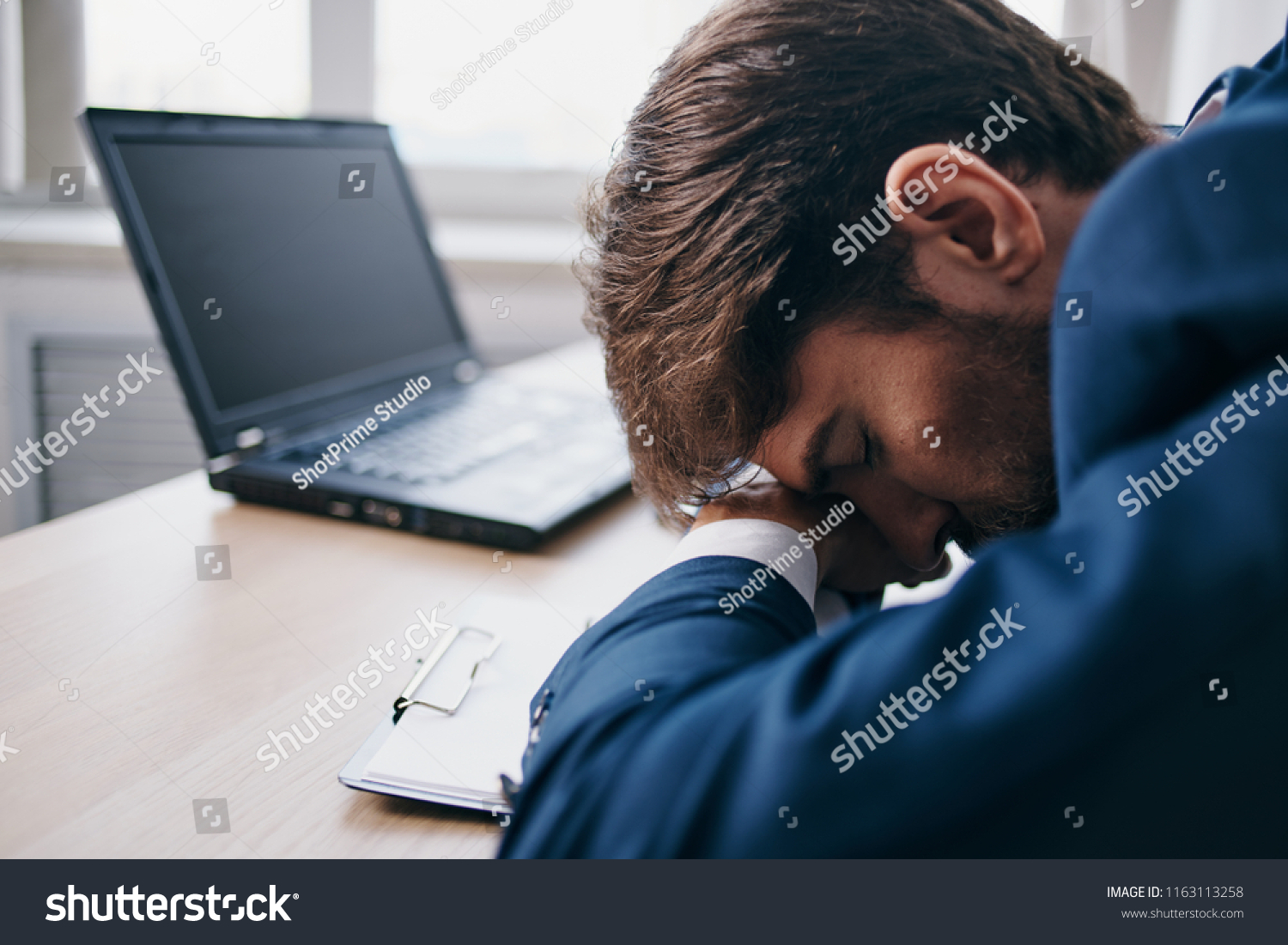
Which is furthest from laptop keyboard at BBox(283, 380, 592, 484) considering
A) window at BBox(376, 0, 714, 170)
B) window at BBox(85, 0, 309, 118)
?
window at BBox(85, 0, 309, 118)

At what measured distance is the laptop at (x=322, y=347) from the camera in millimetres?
866

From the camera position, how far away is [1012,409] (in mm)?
521

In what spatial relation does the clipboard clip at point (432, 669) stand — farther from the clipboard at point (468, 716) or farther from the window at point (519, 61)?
the window at point (519, 61)

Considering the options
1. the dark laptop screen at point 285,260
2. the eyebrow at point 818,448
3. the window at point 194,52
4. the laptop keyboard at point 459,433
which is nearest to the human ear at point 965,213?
the eyebrow at point 818,448

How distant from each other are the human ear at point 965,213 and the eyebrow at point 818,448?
0.11 metres

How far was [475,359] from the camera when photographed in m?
1.31

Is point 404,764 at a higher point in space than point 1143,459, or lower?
lower

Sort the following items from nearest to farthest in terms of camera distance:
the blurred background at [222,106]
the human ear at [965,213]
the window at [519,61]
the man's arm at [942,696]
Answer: the man's arm at [942,696]
the human ear at [965,213]
the blurred background at [222,106]
the window at [519,61]

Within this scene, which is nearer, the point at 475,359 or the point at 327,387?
the point at 327,387

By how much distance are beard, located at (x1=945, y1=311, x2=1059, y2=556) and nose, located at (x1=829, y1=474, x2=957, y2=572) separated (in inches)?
1.6

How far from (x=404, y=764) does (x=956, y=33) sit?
518 mm

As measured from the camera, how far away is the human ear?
46cm
